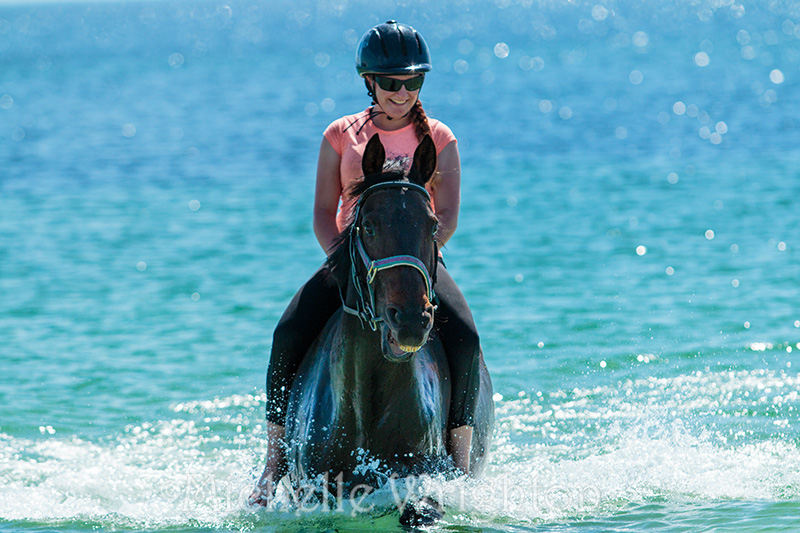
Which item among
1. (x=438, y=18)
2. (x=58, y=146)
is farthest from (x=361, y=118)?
(x=438, y=18)

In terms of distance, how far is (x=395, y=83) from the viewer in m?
6.11

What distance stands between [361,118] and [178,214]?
16092 mm

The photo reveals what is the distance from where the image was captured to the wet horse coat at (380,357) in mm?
4828

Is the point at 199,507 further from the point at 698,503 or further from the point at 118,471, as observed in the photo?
the point at 698,503

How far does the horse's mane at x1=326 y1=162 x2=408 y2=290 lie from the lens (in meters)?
5.23

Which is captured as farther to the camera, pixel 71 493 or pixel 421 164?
pixel 71 493

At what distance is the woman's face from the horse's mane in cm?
94

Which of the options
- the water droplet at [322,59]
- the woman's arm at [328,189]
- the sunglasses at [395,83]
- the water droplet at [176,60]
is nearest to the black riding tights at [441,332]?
the woman's arm at [328,189]

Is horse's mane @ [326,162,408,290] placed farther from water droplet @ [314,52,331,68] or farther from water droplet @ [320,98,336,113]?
water droplet @ [314,52,331,68]

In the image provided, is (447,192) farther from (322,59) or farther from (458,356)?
(322,59)

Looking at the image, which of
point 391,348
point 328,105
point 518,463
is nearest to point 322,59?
point 328,105

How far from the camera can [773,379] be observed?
34.9ft

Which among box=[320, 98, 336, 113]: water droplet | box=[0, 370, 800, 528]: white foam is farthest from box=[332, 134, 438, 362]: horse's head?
box=[320, 98, 336, 113]: water droplet

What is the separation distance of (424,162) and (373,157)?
0.90 feet
